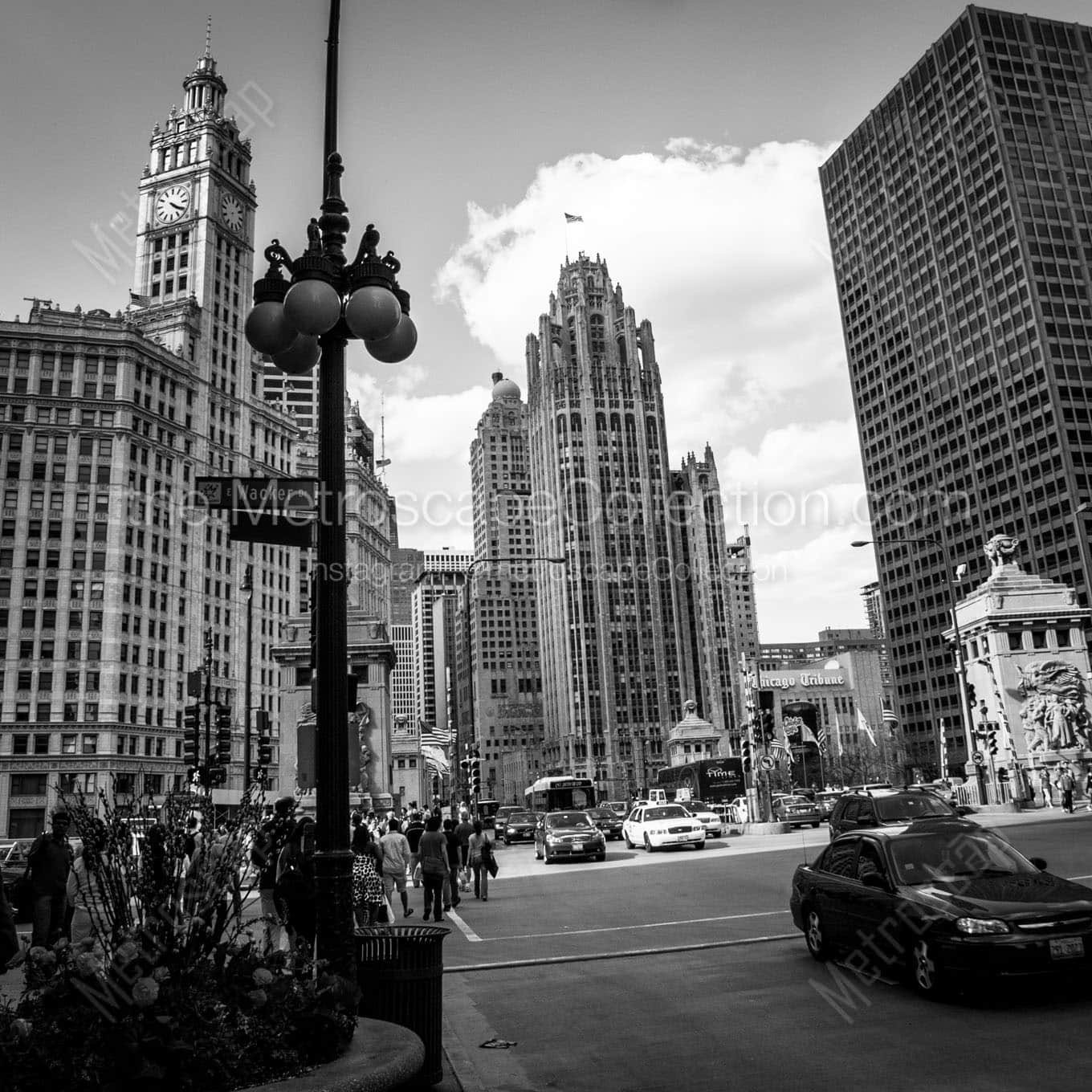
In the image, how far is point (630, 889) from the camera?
2116cm

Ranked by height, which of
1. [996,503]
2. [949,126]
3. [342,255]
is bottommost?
[342,255]

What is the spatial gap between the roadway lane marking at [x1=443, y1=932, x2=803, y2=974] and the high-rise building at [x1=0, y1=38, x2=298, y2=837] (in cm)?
5074

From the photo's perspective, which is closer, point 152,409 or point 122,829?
point 122,829

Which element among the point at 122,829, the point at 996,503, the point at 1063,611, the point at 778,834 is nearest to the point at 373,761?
the point at 778,834

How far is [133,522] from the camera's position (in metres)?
81.2

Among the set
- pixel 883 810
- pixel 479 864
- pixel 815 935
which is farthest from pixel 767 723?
pixel 815 935

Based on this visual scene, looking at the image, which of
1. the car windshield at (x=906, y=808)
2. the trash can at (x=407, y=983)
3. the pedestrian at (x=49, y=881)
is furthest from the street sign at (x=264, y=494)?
the car windshield at (x=906, y=808)

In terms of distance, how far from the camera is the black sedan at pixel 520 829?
50312 mm

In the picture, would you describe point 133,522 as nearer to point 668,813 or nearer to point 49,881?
point 668,813

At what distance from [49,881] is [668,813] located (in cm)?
2512

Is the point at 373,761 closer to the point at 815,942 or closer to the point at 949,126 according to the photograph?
the point at 815,942

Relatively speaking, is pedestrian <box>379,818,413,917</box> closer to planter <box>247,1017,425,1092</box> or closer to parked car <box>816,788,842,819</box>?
planter <box>247,1017,425,1092</box>

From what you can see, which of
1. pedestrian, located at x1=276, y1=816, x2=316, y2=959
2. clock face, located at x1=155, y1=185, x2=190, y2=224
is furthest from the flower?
clock face, located at x1=155, y1=185, x2=190, y2=224

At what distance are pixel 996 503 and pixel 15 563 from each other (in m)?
108
